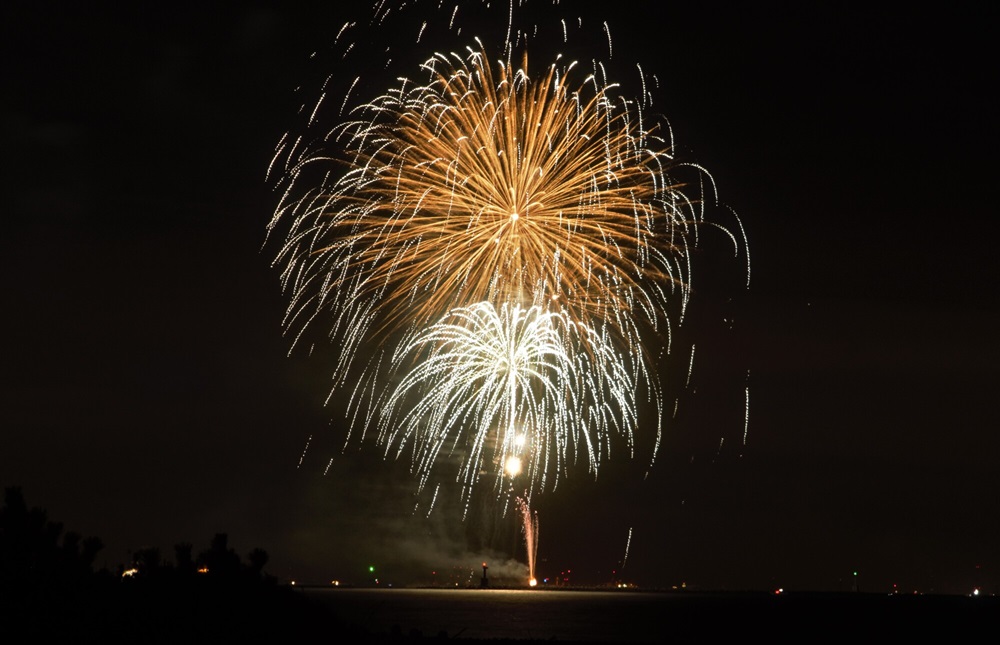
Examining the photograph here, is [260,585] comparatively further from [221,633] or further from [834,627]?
[834,627]

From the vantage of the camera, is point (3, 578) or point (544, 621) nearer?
point (3, 578)

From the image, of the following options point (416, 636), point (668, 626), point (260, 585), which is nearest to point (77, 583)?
point (260, 585)

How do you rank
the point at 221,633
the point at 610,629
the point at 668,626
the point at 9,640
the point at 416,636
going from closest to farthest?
1. the point at 9,640
2. the point at 221,633
3. the point at 416,636
4. the point at 610,629
5. the point at 668,626

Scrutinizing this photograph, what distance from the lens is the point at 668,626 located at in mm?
89688

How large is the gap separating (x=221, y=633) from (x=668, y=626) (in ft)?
267

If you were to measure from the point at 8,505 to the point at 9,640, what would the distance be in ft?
5.11

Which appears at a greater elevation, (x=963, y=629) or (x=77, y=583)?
(x=963, y=629)

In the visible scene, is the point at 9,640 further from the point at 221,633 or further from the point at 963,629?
the point at 963,629

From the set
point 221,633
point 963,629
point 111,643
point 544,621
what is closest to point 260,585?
point 221,633

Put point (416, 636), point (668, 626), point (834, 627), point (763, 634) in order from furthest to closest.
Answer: point (834, 627) < point (668, 626) < point (763, 634) < point (416, 636)

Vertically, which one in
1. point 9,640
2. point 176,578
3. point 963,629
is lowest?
point 9,640

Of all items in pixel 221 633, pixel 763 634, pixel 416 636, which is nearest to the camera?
pixel 221 633

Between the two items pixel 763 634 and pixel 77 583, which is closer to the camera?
pixel 77 583

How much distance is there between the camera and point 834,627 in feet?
313
